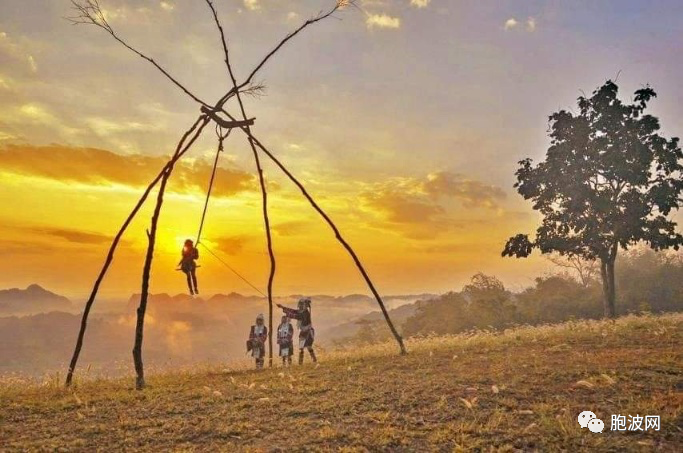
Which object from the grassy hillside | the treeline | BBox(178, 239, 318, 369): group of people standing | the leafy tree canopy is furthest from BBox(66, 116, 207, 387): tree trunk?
the treeline

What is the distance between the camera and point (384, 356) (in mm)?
14562

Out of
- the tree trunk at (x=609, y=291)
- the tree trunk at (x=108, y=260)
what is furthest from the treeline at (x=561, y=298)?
the tree trunk at (x=108, y=260)

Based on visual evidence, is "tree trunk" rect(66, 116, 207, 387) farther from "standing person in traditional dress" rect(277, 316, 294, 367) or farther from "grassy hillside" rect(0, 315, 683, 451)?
"standing person in traditional dress" rect(277, 316, 294, 367)

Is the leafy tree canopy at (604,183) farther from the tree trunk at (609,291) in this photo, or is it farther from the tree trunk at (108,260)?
the tree trunk at (108,260)

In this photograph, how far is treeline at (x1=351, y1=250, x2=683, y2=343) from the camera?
42.1m

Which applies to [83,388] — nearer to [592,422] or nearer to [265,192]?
[265,192]

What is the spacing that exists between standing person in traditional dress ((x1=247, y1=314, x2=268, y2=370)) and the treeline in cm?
2519

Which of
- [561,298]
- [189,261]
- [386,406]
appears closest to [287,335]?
[189,261]

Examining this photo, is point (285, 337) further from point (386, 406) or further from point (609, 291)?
point (609, 291)

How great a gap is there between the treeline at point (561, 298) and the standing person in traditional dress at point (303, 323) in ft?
82.5

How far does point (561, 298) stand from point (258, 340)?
119ft

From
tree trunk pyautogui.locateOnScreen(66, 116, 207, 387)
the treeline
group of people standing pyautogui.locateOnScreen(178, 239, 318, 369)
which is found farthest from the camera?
the treeline

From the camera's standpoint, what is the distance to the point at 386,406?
814 centimetres

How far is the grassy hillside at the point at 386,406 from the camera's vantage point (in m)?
6.54
